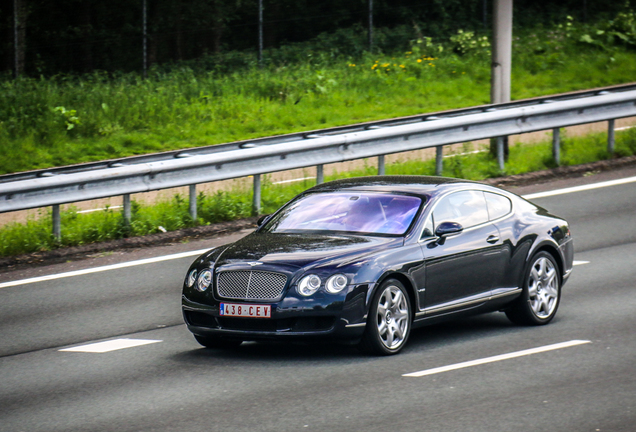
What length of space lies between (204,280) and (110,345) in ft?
4.17

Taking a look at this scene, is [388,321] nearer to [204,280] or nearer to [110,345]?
[204,280]

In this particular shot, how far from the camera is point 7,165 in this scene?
19500 millimetres

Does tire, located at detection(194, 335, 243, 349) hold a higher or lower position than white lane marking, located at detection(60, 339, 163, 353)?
higher

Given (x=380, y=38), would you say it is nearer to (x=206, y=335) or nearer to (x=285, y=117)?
(x=285, y=117)

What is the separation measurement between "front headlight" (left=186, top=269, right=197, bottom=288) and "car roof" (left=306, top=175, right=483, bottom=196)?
5.27 ft

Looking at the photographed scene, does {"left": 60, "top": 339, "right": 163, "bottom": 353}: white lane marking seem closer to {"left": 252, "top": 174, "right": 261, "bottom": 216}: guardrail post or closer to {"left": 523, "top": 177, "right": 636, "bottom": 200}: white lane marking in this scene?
{"left": 252, "top": 174, "right": 261, "bottom": 216}: guardrail post

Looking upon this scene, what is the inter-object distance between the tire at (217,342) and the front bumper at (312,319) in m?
0.63

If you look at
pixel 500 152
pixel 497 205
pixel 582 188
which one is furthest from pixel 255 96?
pixel 497 205

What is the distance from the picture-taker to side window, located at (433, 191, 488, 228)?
30.4ft

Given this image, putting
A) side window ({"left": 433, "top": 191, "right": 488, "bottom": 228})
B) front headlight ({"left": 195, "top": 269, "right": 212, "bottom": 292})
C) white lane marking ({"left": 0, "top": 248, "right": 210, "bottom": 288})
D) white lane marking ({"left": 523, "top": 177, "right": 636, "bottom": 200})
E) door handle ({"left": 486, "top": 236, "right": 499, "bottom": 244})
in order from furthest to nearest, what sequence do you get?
white lane marking ({"left": 523, "top": 177, "right": 636, "bottom": 200}) → white lane marking ({"left": 0, "top": 248, "right": 210, "bottom": 288}) → door handle ({"left": 486, "top": 236, "right": 499, "bottom": 244}) → side window ({"left": 433, "top": 191, "right": 488, "bottom": 228}) → front headlight ({"left": 195, "top": 269, "right": 212, "bottom": 292})

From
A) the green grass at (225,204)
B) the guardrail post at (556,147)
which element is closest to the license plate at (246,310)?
the green grass at (225,204)

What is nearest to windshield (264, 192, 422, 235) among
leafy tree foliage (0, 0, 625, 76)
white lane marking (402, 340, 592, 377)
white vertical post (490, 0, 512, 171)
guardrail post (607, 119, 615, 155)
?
white lane marking (402, 340, 592, 377)

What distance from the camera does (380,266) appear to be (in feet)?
27.3

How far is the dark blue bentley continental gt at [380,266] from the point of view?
8148mm
